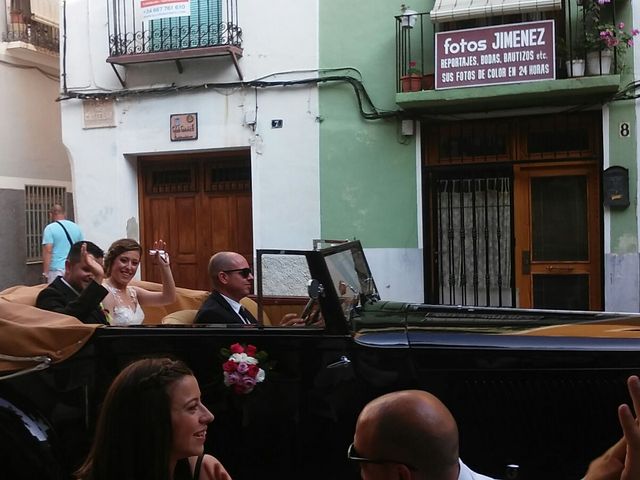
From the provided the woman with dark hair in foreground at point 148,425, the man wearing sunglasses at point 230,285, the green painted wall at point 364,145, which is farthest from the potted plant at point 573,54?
the woman with dark hair in foreground at point 148,425

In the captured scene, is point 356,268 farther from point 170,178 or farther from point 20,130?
point 20,130

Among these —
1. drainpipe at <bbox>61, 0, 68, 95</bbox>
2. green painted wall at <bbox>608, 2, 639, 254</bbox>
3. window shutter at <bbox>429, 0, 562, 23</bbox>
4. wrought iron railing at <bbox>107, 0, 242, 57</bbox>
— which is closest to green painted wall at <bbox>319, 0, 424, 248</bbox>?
window shutter at <bbox>429, 0, 562, 23</bbox>

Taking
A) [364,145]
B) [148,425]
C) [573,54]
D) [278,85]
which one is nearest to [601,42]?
[573,54]

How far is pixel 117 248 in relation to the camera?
173 inches

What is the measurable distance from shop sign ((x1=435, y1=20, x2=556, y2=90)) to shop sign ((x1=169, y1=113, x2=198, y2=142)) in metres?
3.44

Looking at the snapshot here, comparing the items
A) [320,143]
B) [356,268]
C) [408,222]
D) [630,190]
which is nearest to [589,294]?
[630,190]

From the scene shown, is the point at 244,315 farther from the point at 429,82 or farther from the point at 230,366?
the point at 429,82

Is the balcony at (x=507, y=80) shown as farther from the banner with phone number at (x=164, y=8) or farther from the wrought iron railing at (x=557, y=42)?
the banner with phone number at (x=164, y=8)

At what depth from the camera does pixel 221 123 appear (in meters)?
9.89

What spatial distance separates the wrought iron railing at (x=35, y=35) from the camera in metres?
11.3

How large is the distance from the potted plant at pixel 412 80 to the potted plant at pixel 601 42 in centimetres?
193

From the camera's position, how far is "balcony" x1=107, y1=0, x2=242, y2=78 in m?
9.76

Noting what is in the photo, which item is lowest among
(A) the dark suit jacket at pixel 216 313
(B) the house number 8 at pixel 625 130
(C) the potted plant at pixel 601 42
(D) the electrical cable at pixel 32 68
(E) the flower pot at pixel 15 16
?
(A) the dark suit jacket at pixel 216 313

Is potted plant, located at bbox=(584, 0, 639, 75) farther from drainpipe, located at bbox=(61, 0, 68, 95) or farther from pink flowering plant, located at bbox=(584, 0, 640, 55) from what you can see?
drainpipe, located at bbox=(61, 0, 68, 95)
